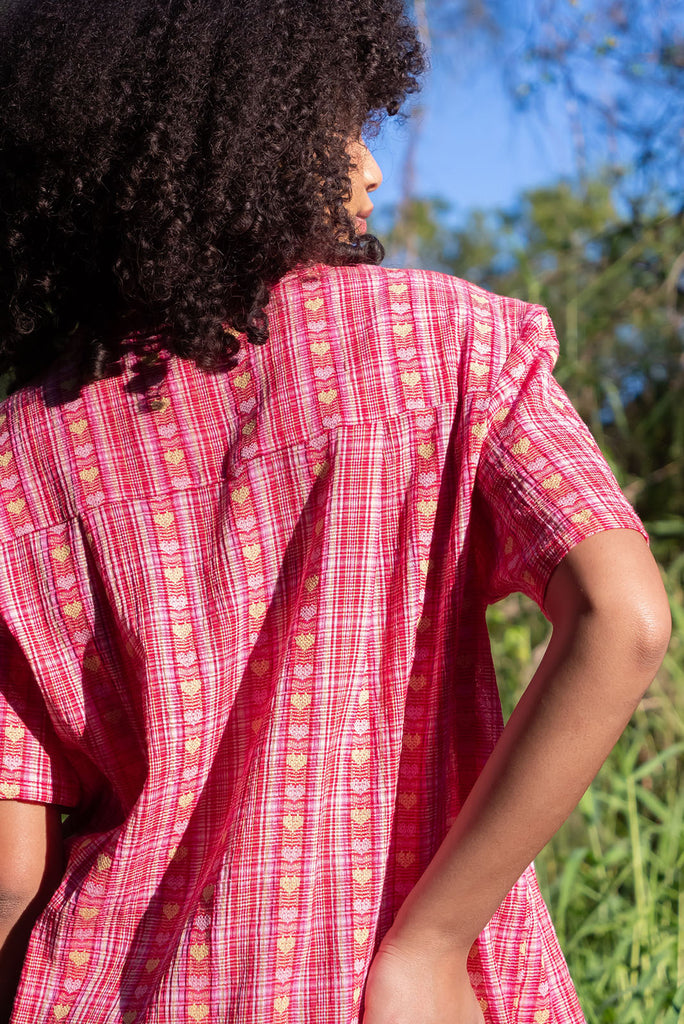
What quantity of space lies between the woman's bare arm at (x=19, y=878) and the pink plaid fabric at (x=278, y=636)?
0.11ft

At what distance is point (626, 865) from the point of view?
95.5 inches

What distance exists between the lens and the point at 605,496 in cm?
82

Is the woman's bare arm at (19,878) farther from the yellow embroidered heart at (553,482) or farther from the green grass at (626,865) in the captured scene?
the green grass at (626,865)

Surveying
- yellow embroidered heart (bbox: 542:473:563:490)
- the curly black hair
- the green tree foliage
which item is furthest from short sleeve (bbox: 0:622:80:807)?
the green tree foliage

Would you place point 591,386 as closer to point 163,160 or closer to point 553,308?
point 553,308

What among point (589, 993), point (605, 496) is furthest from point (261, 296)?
point (589, 993)

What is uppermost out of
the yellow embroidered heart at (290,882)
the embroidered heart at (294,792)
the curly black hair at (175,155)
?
the curly black hair at (175,155)

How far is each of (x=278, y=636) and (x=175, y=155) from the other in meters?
0.47

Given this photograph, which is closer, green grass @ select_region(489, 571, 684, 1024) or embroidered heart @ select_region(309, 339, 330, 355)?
embroidered heart @ select_region(309, 339, 330, 355)

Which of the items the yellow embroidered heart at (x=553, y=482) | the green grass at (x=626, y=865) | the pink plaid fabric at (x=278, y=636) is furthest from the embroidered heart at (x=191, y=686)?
the green grass at (x=626, y=865)

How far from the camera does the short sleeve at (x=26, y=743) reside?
3.13ft

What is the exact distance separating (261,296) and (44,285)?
0.75ft

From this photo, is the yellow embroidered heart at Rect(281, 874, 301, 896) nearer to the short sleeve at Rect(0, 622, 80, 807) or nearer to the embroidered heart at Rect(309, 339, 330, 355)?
the short sleeve at Rect(0, 622, 80, 807)

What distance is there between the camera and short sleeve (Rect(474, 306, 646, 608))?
0.81 meters
